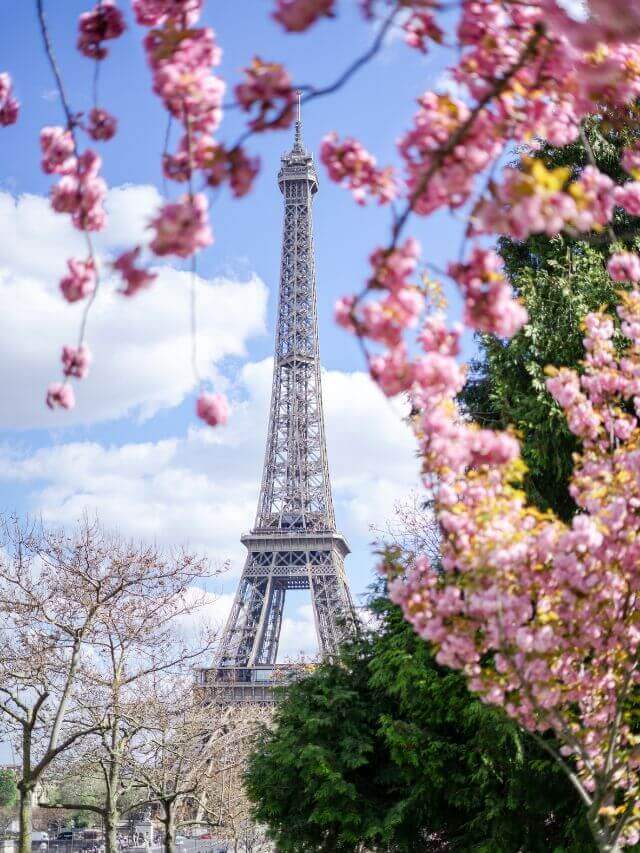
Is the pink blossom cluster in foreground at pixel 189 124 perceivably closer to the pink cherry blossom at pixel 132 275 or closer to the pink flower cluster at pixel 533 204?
the pink cherry blossom at pixel 132 275

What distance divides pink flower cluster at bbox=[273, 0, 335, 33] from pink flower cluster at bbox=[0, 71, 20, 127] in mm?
2094

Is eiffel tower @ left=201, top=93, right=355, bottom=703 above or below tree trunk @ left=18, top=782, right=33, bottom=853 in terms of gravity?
above

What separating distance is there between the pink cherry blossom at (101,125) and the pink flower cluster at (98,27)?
0.21 meters

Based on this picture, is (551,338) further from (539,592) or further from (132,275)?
(132,275)

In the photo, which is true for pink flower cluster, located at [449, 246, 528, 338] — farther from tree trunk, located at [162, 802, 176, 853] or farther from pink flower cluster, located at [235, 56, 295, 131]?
tree trunk, located at [162, 802, 176, 853]

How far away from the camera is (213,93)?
2.69m

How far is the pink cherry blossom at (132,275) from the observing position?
2662mm

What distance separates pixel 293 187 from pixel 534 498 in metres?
38.9

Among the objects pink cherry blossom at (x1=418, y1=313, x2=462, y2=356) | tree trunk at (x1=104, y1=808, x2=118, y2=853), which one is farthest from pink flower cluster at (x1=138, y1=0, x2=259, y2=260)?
tree trunk at (x1=104, y1=808, x2=118, y2=853)

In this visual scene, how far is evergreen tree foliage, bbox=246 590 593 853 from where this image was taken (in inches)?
367

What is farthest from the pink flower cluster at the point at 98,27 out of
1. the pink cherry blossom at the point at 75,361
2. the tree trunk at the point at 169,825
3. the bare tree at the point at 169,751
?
the tree trunk at the point at 169,825

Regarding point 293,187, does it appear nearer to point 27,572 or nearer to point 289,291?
point 289,291

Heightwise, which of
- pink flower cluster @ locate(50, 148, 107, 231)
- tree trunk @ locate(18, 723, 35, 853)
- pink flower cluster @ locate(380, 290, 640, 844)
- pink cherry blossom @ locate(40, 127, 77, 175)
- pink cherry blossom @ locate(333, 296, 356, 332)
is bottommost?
tree trunk @ locate(18, 723, 35, 853)

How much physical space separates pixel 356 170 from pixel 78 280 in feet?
3.42
